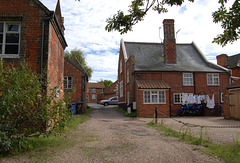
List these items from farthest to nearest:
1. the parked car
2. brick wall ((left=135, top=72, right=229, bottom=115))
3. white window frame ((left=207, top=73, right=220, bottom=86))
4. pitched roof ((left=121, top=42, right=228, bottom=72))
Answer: the parked car → white window frame ((left=207, top=73, right=220, bottom=86)) → pitched roof ((left=121, top=42, right=228, bottom=72)) → brick wall ((left=135, top=72, right=229, bottom=115))

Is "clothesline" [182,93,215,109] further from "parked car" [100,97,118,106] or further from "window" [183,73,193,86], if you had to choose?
"parked car" [100,97,118,106]

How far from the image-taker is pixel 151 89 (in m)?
19.3

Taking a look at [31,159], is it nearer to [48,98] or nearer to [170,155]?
[48,98]

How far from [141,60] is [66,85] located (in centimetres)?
958

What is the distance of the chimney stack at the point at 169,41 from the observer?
77.5ft

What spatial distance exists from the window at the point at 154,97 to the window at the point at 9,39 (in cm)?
1290

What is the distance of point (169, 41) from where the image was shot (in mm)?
23766

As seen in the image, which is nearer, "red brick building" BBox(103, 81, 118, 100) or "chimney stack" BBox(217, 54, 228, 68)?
"chimney stack" BBox(217, 54, 228, 68)

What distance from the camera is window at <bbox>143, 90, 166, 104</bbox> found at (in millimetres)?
19328

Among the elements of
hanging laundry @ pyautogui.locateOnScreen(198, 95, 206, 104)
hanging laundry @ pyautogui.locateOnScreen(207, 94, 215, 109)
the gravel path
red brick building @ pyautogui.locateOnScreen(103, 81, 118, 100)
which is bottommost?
the gravel path

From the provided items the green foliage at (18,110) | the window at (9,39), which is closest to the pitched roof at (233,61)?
the window at (9,39)

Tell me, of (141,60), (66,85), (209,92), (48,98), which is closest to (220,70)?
(209,92)

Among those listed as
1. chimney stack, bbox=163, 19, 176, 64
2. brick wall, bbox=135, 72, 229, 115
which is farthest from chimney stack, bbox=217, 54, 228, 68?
chimney stack, bbox=163, 19, 176, 64

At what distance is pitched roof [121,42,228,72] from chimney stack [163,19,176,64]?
2.65ft
